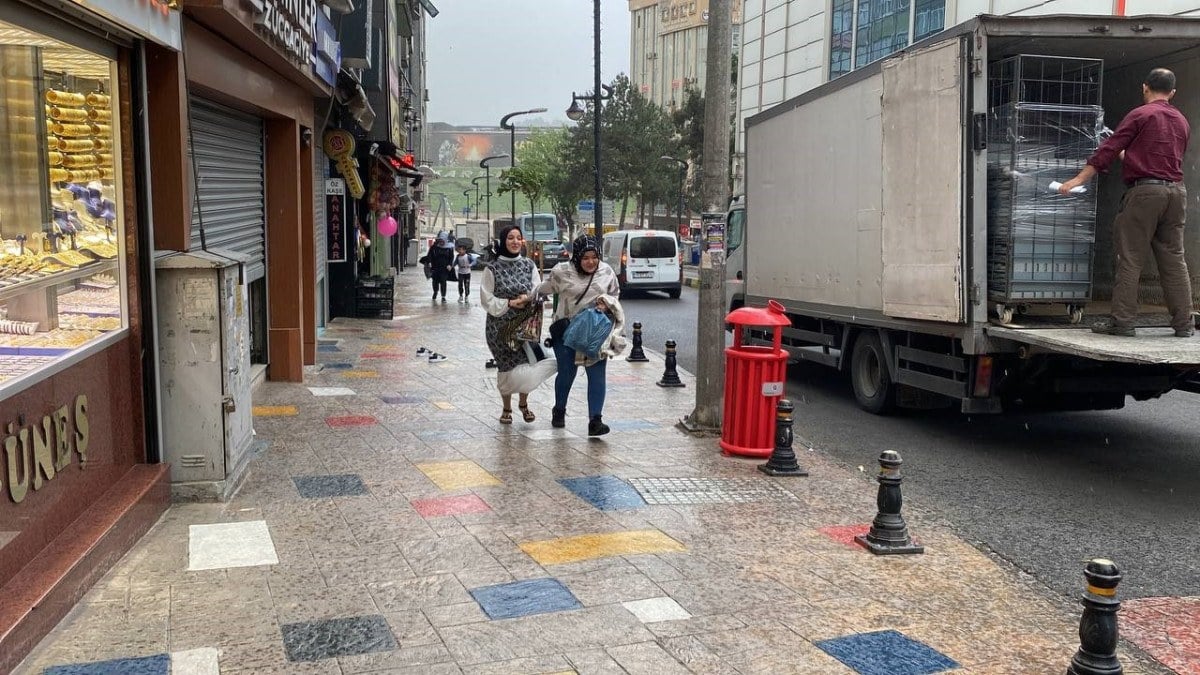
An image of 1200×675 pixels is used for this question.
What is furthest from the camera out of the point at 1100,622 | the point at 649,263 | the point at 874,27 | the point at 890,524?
the point at 649,263

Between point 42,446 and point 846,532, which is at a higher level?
point 42,446

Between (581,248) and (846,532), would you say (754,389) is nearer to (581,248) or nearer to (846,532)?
(581,248)

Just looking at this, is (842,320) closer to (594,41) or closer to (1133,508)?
(1133,508)

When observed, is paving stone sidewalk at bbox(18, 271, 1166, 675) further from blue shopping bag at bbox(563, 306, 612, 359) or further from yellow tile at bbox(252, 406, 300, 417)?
yellow tile at bbox(252, 406, 300, 417)

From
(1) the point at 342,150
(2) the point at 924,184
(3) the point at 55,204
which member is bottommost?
(3) the point at 55,204

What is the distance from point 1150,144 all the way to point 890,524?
3.71 metres

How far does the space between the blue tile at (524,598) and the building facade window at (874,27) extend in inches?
883

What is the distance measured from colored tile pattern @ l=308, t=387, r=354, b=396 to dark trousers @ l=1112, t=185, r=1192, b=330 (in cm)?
703

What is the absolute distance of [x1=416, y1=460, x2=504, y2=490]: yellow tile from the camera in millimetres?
7027

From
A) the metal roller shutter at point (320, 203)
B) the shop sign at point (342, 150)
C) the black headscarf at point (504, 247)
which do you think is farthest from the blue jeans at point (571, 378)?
the shop sign at point (342, 150)

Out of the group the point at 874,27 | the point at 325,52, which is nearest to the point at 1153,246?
the point at 325,52

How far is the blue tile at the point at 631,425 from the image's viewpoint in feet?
30.6

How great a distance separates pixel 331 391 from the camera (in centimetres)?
1085

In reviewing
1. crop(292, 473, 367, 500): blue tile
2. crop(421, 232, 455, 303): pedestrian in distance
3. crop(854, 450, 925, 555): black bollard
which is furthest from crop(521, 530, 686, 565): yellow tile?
crop(421, 232, 455, 303): pedestrian in distance
